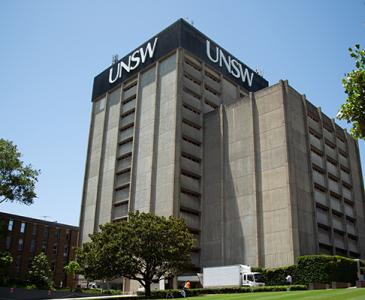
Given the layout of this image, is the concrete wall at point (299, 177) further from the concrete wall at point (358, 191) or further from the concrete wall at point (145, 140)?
the concrete wall at point (145, 140)

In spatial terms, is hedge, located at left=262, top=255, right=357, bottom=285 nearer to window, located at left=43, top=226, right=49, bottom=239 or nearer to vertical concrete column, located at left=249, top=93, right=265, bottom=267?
vertical concrete column, located at left=249, top=93, right=265, bottom=267

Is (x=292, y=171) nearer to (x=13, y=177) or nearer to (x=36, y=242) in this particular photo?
(x=13, y=177)

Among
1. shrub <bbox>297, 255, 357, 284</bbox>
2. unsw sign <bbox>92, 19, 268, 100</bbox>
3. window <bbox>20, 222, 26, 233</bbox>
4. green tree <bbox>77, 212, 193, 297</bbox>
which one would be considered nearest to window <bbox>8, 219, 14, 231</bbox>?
window <bbox>20, 222, 26, 233</bbox>

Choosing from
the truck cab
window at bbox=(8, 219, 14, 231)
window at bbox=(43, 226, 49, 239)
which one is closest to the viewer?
the truck cab

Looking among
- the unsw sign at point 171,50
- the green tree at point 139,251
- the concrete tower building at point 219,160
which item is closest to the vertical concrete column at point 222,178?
the concrete tower building at point 219,160

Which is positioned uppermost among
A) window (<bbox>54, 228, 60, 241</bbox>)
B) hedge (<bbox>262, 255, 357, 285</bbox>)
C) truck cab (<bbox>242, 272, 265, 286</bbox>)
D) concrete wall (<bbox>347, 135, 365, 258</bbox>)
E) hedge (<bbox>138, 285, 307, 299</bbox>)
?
concrete wall (<bbox>347, 135, 365, 258</bbox>)

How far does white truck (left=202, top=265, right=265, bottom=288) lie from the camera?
47.2 metres

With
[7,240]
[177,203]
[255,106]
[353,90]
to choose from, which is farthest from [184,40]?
[353,90]

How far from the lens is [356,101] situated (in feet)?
46.3

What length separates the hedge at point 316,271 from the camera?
4844 centimetres

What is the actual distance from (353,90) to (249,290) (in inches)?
1285

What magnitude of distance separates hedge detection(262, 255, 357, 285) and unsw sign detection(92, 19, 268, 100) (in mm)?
43634

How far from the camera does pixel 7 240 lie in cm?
8675

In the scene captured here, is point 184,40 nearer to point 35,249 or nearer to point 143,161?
point 143,161
